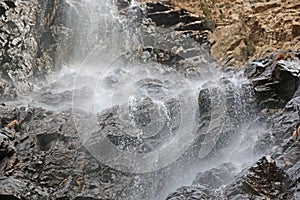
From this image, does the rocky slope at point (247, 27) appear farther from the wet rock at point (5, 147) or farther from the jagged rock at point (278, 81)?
the wet rock at point (5, 147)

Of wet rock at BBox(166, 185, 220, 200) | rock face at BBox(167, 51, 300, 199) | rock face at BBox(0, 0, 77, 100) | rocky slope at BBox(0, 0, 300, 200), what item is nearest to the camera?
rock face at BBox(167, 51, 300, 199)

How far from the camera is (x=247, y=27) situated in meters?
16.6

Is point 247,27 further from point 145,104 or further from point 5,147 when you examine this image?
point 5,147

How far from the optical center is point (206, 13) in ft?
58.6

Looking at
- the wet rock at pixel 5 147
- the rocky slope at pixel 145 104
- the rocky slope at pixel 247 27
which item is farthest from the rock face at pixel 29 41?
the rocky slope at pixel 247 27

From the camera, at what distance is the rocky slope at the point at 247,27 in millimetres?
14953

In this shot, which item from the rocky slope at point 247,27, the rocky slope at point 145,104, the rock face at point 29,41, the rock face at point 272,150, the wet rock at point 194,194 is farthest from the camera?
the rocky slope at point 247,27

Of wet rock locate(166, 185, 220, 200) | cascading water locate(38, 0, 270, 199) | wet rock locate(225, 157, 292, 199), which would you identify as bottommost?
cascading water locate(38, 0, 270, 199)

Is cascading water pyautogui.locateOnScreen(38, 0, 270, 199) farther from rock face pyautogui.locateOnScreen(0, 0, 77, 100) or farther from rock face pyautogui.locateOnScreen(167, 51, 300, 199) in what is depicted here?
rock face pyautogui.locateOnScreen(0, 0, 77, 100)

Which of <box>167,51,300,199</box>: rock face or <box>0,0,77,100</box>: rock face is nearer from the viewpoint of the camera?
<box>167,51,300,199</box>: rock face

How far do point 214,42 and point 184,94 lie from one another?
6658mm

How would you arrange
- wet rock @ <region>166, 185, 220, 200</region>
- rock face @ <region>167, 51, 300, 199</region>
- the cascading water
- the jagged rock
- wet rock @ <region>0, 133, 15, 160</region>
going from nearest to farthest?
1. rock face @ <region>167, 51, 300, 199</region>
2. wet rock @ <region>166, 185, 220, 200</region>
3. wet rock @ <region>0, 133, 15, 160</region>
4. the cascading water
5. the jagged rock


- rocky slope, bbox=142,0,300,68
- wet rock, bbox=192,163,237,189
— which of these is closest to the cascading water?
wet rock, bbox=192,163,237,189

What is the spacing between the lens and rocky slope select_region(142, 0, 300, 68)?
14953mm
